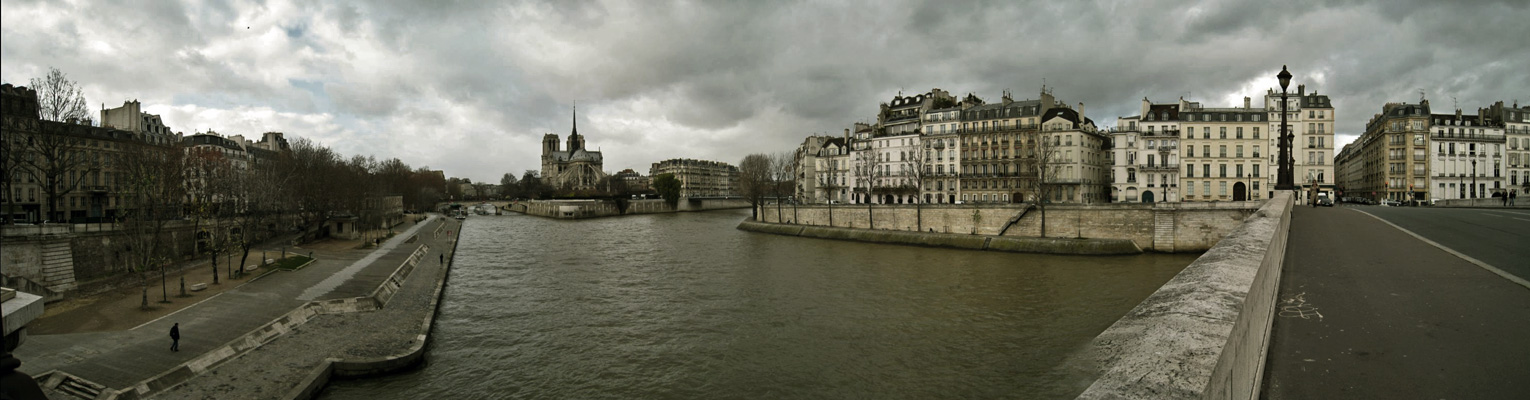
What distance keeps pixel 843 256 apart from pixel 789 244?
26.7 ft

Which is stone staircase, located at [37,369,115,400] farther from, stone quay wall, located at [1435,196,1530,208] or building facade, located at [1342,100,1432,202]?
building facade, located at [1342,100,1432,202]

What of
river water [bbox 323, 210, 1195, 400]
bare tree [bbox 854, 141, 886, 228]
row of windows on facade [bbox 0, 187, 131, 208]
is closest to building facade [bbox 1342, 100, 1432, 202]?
river water [bbox 323, 210, 1195, 400]

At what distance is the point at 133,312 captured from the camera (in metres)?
17.8

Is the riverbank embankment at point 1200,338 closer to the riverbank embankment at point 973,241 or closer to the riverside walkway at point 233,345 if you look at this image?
the riverside walkway at point 233,345

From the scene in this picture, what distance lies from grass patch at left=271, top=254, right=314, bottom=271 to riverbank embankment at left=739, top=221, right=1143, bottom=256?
102 feet

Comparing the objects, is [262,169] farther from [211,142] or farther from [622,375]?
[622,375]

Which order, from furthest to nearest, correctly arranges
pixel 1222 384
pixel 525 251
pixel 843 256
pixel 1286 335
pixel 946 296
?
pixel 525 251, pixel 843 256, pixel 946 296, pixel 1286 335, pixel 1222 384

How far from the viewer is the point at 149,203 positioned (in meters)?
28.8

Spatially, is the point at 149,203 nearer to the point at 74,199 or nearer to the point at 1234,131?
Answer: the point at 74,199

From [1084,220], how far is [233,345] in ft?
125

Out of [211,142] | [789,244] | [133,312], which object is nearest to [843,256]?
[789,244]

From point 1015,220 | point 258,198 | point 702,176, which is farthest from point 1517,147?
point 702,176

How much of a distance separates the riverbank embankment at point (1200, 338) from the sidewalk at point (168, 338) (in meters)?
16.4

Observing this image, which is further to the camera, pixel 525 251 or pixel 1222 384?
pixel 525 251
